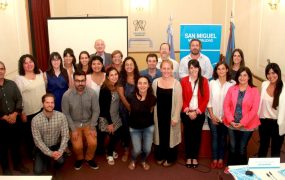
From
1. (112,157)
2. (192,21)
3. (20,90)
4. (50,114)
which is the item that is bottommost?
(112,157)

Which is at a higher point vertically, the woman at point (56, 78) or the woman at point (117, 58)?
the woman at point (117, 58)

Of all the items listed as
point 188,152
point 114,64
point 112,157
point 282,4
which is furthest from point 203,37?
point 112,157

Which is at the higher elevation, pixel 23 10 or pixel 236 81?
pixel 23 10

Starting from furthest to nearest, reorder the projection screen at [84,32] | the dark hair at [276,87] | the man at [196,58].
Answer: the projection screen at [84,32] → the man at [196,58] → the dark hair at [276,87]

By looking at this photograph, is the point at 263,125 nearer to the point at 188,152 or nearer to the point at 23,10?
the point at 188,152

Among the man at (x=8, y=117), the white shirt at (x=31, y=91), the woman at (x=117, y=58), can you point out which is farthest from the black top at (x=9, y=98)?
the woman at (x=117, y=58)

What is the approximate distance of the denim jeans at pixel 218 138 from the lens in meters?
3.96

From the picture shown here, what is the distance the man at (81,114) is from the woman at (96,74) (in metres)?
0.16

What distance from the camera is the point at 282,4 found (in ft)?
15.6

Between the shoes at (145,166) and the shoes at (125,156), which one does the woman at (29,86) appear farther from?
the shoes at (145,166)

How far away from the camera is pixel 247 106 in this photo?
363 cm

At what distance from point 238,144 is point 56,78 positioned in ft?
8.60

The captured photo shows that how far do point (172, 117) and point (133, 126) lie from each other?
534mm

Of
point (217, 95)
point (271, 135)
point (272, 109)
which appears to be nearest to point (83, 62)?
point (217, 95)
